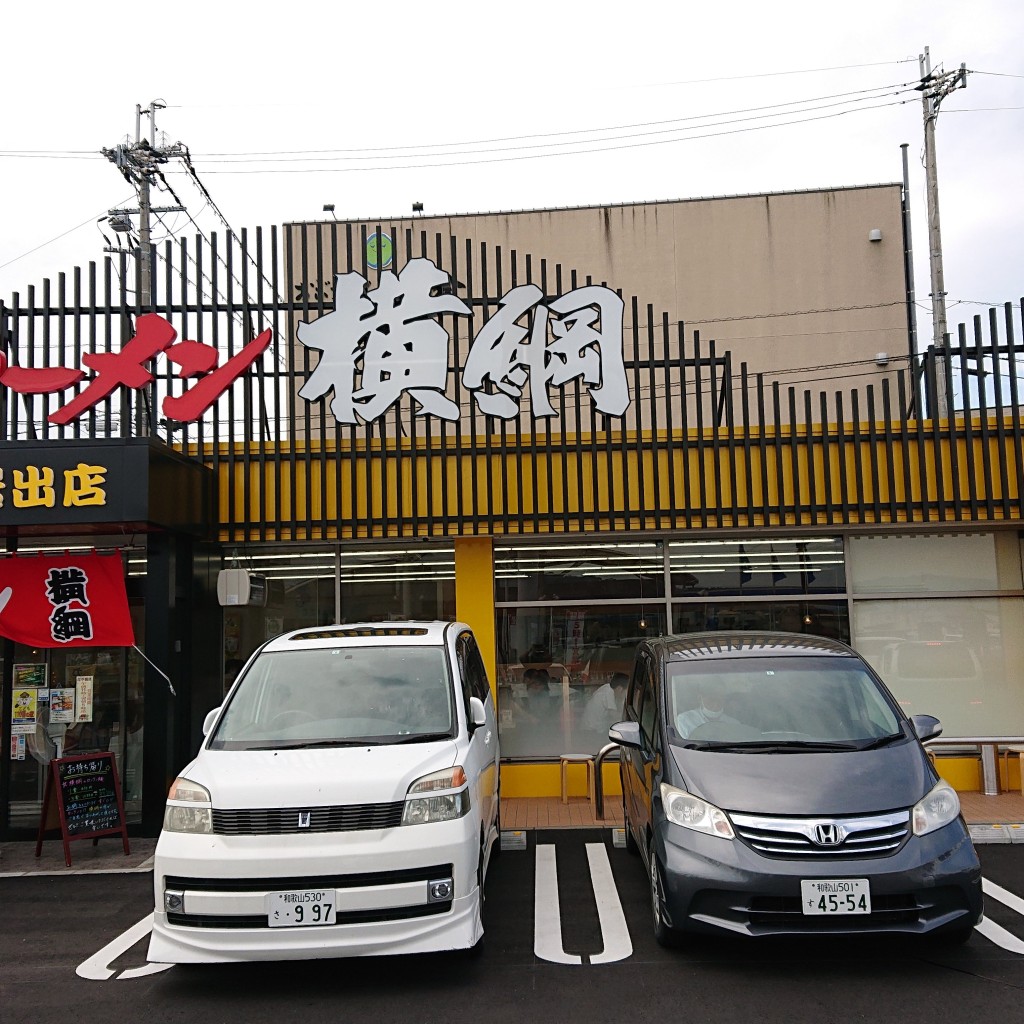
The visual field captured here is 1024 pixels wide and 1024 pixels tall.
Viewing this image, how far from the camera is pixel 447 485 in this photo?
10.7 metres

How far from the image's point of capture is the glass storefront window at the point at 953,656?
1080cm

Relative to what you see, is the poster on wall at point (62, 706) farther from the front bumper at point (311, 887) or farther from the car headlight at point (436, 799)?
the car headlight at point (436, 799)

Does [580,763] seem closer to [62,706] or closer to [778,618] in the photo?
[778,618]

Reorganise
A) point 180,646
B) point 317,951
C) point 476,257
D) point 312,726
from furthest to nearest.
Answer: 1. point 476,257
2. point 180,646
3. point 312,726
4. point 317,951

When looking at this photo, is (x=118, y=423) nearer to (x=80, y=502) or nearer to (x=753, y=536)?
(x=80, y=502)

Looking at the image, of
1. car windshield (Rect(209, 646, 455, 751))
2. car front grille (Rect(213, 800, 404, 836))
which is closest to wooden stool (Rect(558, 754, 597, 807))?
car windshield (Rect(209, 646, 455, 751))

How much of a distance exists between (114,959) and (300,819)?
196 cm

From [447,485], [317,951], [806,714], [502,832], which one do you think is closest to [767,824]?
[806,714]

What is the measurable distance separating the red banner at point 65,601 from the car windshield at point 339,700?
10.8 feet

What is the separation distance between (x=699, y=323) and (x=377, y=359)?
15666 mm

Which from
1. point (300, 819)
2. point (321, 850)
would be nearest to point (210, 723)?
point (300, 819)

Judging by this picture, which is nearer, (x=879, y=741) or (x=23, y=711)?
(x=879, y=741)

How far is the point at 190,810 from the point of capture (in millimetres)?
5520

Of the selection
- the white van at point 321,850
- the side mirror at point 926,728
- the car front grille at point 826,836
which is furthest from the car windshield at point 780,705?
the white van at point 321,850
